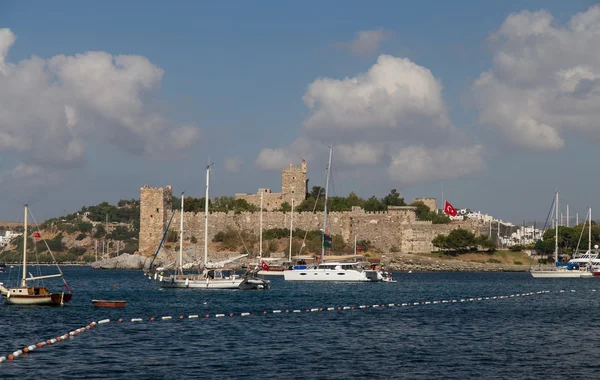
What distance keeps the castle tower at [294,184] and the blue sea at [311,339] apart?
140 ft

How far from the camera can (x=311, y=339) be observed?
23906 millimetres

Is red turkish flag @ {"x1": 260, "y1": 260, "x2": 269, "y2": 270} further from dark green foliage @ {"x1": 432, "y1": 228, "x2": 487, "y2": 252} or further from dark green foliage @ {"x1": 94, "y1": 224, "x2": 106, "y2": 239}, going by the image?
dark green foliage @ {"x1": 94, "y1": 224, "x2": 106, "y2": 239}

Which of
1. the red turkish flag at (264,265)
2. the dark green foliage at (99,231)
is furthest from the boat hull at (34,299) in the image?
the dark green foliage at (99,231)

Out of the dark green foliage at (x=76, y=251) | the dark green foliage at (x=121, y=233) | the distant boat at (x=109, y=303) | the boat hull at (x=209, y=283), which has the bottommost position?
the distant boat at (x=109, y=303)

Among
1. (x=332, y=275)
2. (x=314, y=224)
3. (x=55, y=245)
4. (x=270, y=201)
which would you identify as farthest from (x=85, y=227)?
(x=332, y=275)

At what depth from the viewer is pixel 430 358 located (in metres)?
20.6

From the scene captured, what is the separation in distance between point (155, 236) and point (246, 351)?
55.7m

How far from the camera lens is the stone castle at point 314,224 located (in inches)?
2940

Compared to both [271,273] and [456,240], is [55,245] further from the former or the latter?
[456,240]

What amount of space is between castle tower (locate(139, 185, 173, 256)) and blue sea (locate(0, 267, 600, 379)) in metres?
A: 36.4

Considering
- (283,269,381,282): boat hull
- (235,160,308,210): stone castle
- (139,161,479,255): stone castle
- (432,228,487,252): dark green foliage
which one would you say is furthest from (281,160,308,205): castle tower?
(283,269,381,282): boat hull

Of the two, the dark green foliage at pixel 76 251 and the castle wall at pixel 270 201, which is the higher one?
the castle wall at pixel 270 201

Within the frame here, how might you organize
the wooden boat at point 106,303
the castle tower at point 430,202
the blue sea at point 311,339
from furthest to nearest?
the castle tower at point 430,202
the wooden boat at point 106,303
the blue sea at point 311,339

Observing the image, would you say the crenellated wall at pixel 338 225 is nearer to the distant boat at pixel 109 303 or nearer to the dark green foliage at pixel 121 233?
the dark green foliage at pixel 121 233
